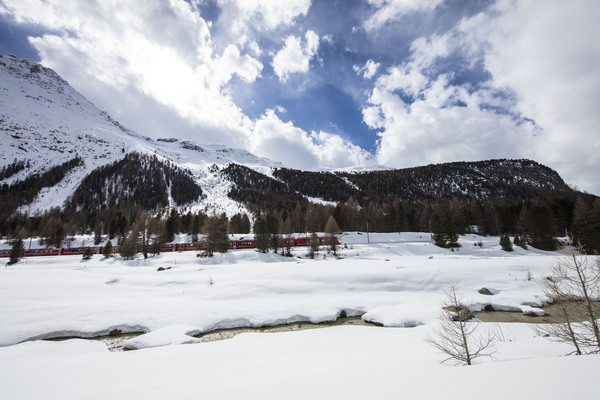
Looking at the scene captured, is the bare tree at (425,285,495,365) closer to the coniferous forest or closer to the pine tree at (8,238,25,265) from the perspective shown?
the coniferous forest

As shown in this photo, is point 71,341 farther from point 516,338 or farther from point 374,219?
point 374,219

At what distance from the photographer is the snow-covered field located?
564cm

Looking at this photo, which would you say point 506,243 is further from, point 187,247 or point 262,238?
point 187,247

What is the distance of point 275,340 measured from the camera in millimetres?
13406

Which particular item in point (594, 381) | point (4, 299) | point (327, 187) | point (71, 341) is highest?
point (327, 187)

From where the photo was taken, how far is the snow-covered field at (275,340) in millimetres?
5637

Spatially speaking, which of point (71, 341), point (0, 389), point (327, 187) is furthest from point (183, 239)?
point (327, 187)

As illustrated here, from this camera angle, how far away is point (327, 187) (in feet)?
643

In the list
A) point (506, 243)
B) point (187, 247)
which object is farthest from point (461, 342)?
point (187, 247)

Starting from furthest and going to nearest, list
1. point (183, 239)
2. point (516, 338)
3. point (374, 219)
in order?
point (374, 219) < point (183, 239) < point (516, 338)

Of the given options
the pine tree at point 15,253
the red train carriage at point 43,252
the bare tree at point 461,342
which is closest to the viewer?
the bare tree at point 461,342

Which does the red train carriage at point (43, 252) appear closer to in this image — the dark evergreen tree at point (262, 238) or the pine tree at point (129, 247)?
the pine tree at point (129, 247)

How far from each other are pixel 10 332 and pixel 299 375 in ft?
56.0

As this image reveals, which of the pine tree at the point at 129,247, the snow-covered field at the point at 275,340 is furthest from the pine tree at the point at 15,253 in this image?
the snow-covered field at the point at 275,340
